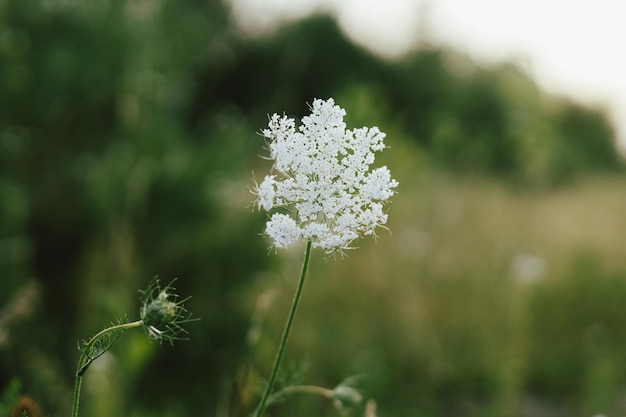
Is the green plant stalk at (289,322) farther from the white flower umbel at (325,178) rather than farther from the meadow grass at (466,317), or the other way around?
the meadow grass at (466,317)

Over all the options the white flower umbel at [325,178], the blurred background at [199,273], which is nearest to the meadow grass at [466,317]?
the blurred background at [199,273]

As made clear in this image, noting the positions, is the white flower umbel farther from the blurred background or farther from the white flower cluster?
the blurred background

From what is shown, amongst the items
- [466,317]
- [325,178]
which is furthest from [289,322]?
[466,317]

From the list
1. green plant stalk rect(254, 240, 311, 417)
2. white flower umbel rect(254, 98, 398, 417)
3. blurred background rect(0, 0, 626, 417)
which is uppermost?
blurred background rect(0, 0, 626, 417)

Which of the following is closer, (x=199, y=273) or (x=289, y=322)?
(x=289, y=322)

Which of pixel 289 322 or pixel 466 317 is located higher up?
pixel 466 317

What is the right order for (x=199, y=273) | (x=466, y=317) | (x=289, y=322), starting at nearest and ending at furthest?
(x=289, y=322) < (x=199, y=273) < (x=466, y=317)

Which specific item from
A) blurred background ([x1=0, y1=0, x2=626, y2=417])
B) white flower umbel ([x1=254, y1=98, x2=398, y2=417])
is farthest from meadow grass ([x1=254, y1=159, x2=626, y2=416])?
white flower umbel ([x1=254, y1=98, x2=398, y2=417])

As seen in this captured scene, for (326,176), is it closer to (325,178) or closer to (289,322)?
(325,178)

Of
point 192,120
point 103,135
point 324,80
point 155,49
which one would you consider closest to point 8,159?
point 103,135
